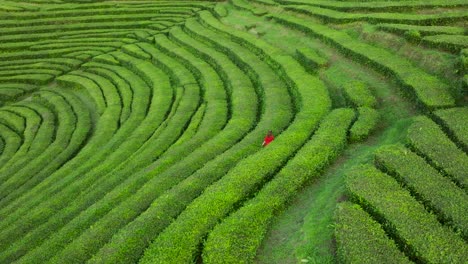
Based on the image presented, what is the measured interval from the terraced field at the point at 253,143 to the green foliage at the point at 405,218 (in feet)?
0.13

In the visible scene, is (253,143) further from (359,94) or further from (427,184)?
(427,184)

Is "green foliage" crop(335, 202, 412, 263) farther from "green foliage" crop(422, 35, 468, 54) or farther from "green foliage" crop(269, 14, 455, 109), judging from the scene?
"green foliage" crop(422, 35, 468, 54)

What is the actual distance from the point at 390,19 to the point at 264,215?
19.7 m

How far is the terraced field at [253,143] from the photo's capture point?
10.4 metres

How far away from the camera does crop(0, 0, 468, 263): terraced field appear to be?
10.4 m

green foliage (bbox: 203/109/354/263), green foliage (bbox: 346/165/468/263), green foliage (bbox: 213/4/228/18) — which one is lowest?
green foliage (bbox: 346/165/468/263)

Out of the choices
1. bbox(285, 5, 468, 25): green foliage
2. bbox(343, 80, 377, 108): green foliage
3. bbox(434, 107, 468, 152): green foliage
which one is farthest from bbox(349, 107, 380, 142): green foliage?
bbox(285, 5, 468, 25): green foliage

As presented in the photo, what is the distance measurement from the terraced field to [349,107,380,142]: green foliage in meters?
0.11

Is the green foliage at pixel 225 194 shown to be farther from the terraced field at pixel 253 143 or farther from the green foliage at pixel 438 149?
the green foliage at pixel 438 149

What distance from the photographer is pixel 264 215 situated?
36.9ft

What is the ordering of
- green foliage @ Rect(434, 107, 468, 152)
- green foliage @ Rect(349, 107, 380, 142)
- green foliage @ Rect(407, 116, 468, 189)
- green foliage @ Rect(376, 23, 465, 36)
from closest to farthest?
1. green foliage @ Rect(407, 116, 468, 189)
2. green foliage @ Rect(434, 107, 468, 152)
3. green foliage @ Rect(349, 107, 380, 142)
4. green foliage @ Rect(376, 23, 465, 36)

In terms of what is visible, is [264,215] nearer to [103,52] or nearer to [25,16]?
[103,52]

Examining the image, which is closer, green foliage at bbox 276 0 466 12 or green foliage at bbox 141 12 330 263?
green foliage at bbox 141 12 330 263

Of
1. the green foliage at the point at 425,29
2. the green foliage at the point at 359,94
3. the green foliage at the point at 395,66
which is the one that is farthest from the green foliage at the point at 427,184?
the green foliage at the point at 425,29
